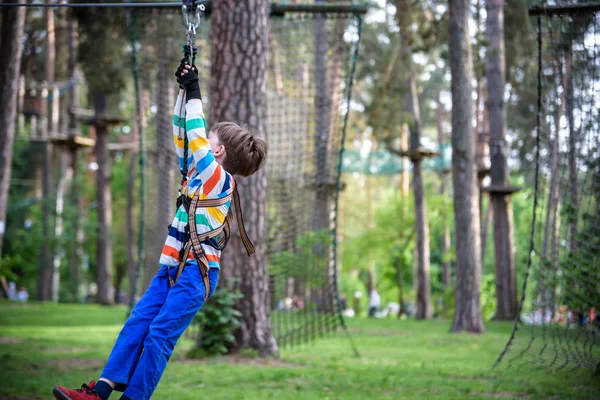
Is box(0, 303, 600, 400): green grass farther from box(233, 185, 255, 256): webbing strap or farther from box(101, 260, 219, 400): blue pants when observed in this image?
box(101, 260, 219, 400): blue pants

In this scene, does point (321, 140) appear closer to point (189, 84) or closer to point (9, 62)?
point (9, 62)

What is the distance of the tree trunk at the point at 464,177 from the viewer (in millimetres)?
14227

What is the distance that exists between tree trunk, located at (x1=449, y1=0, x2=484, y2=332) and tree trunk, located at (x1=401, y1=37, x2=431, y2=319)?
19.3 feet

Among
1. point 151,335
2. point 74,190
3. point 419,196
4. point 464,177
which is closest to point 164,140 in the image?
point 464,177

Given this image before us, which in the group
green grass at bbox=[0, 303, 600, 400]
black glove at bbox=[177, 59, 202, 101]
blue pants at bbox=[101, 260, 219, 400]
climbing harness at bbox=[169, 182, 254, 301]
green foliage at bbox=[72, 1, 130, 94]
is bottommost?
green grass at bbox=[0, 303, 600, 400]

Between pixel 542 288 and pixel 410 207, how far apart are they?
1863 centimetres

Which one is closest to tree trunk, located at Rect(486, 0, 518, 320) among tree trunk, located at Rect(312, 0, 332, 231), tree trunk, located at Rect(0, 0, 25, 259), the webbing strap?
tree trunk, located at Rect(312, 0, 332, 231)

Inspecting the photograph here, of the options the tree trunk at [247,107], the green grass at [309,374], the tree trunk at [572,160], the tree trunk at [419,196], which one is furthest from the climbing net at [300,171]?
the tree trunk at [419,196]

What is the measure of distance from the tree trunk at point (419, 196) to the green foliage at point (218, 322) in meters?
13.0

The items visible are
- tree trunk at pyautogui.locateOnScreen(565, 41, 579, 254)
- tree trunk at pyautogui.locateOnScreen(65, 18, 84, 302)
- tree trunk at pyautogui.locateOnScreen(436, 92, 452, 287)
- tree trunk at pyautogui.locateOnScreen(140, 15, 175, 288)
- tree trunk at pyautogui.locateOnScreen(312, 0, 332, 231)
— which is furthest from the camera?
tree trunk at pyautogui.locateOnScreen(436, 92, 452, 287)

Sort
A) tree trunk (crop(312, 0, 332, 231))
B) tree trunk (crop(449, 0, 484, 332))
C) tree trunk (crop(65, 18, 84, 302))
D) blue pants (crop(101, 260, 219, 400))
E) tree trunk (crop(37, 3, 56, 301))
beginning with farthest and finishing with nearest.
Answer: tree trunk (crop(65, 18, 84, 302)), tree trunk (crop(37, 3, 56, 301)), tree trunk (crop(449, 0, 484, 332)), tree trunk (crop(312, 0, 332, 231)), blue pants (crop(101, 260, 219, 400))

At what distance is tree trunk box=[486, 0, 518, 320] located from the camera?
1739 cm

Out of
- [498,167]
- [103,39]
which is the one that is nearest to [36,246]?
[103,39]

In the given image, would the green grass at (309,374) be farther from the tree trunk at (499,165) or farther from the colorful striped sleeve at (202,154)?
the tree trunk at (499,165)
